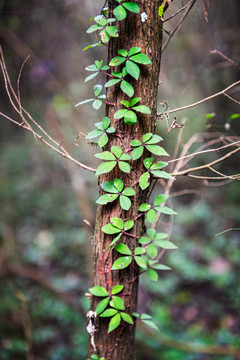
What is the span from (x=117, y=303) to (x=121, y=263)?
17 cm

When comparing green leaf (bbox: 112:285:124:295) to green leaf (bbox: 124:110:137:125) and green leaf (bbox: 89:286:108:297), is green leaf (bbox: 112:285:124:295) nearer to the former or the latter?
green leaf (bbox: 89:286:108:297)

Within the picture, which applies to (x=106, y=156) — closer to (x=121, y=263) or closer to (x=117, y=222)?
(x=117, y=222)

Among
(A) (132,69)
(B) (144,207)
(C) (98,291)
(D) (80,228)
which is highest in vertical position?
(D) (80,228)

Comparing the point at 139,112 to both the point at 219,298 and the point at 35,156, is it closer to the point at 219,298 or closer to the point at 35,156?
the point at 219,298

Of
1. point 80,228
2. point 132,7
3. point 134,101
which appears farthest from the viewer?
point 80,228

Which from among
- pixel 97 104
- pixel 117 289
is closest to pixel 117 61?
pixel 97 104

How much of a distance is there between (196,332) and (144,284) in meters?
0.93

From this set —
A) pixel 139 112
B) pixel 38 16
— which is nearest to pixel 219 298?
pixel 139 112

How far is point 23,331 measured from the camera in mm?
2998

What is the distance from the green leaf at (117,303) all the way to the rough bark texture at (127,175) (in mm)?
52

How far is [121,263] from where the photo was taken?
3.23 ft

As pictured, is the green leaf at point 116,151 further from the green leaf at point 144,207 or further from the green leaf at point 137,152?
the green leaf at point 144,207

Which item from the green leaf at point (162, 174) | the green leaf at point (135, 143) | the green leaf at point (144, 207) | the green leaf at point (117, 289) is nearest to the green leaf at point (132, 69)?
the green leaf at point (135, 143)

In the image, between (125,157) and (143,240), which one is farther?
(143,240)
